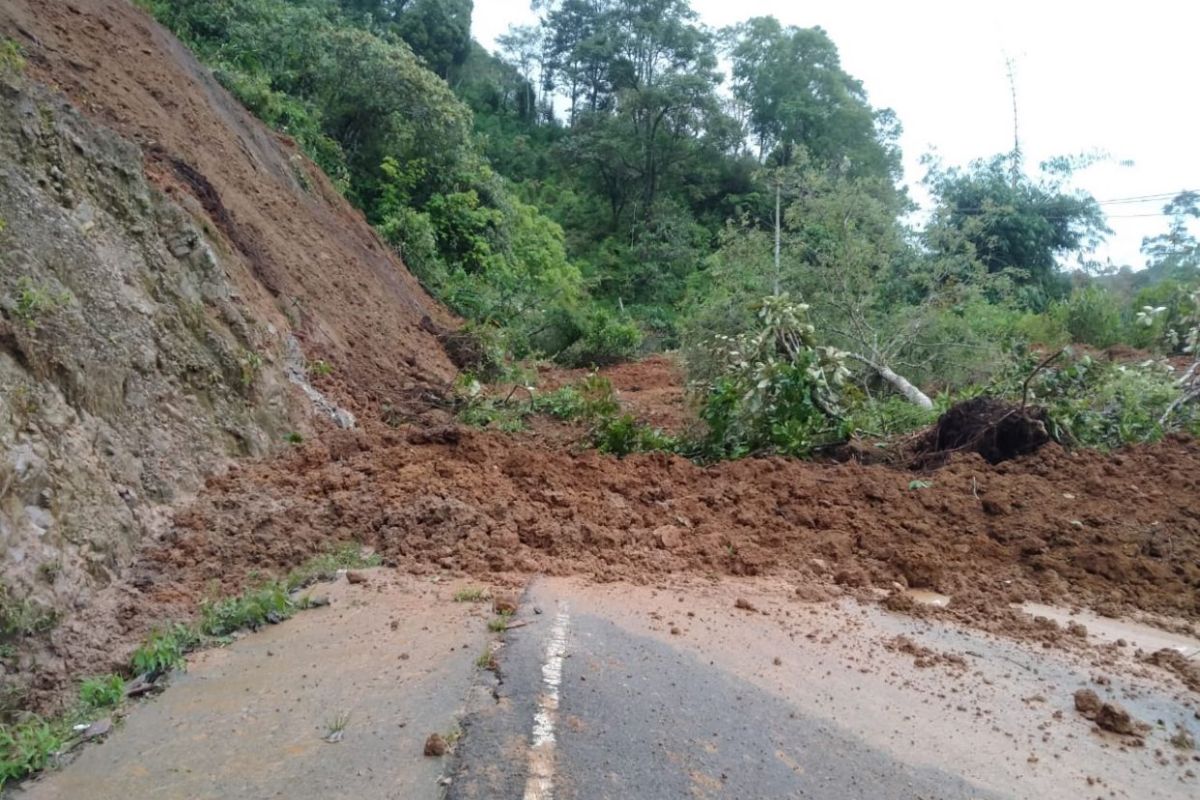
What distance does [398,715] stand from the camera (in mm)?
3061

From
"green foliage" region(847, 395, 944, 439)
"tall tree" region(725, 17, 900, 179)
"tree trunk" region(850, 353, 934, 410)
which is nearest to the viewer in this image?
"green foliage" region(847, 395, 944, 439)

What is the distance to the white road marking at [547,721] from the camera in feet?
8.55

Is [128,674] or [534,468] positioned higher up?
[534,468]

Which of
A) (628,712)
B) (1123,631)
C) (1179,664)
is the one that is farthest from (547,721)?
(1123,631)

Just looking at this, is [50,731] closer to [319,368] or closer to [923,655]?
[923,655]

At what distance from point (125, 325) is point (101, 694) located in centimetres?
261

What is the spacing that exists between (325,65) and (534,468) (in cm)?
1274

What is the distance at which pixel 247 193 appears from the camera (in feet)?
33.4

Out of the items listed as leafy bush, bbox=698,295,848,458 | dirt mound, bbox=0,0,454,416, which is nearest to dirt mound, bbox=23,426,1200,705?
leafy bush, bbox=698,295,848,458

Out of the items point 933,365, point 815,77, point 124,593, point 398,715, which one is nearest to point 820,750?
point 398,715

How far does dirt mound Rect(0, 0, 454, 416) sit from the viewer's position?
795 cm

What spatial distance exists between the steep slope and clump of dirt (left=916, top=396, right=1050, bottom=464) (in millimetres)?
4748

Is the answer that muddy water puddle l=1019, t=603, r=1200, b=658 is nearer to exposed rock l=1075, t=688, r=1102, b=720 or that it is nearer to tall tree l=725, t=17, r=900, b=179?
exposed rock l=1075, t=688, r=1102, b=720

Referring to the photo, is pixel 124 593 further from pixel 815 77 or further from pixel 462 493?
pixel 815 77
